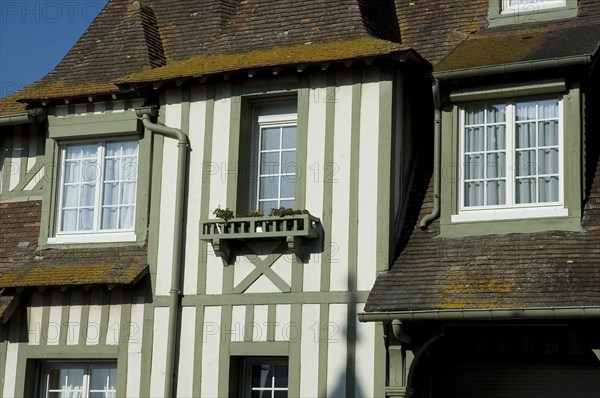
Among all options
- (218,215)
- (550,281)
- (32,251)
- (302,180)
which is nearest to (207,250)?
(218,215)

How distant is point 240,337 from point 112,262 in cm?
213

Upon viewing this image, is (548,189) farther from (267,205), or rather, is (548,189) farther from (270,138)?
(270,138)

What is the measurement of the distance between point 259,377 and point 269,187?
2431 mm

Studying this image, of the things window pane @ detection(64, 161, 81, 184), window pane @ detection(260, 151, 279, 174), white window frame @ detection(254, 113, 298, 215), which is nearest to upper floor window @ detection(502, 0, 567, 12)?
white window frame @ detection(254, 113, 298, 215)

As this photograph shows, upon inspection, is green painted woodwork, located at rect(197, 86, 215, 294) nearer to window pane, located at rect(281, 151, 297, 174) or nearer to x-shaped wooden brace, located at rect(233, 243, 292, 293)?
x-shaped wooden brace, located at rect(233, 243, 292, 293)

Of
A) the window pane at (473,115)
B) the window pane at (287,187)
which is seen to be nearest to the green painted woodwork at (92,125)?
the window pane at (287,187)

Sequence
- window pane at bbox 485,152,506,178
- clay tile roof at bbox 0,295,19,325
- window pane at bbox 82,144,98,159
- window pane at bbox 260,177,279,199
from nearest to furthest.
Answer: window pane at bbox 485,152,506,178 → window pane at bbox 260,177,279,199 → clay tile roof at bbox 0,295,19,325 → window pane at bbox 82,144,98,159

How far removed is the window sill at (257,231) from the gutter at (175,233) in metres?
0.43

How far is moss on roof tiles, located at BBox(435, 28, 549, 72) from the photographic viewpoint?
1391cm

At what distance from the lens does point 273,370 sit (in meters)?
14.5

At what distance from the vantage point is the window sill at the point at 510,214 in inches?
532

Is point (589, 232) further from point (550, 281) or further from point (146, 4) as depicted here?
point (146, 4)

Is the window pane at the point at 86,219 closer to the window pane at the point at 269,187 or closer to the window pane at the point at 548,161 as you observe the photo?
the window pane at the point at 269,187

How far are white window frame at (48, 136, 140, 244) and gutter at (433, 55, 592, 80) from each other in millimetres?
4511
